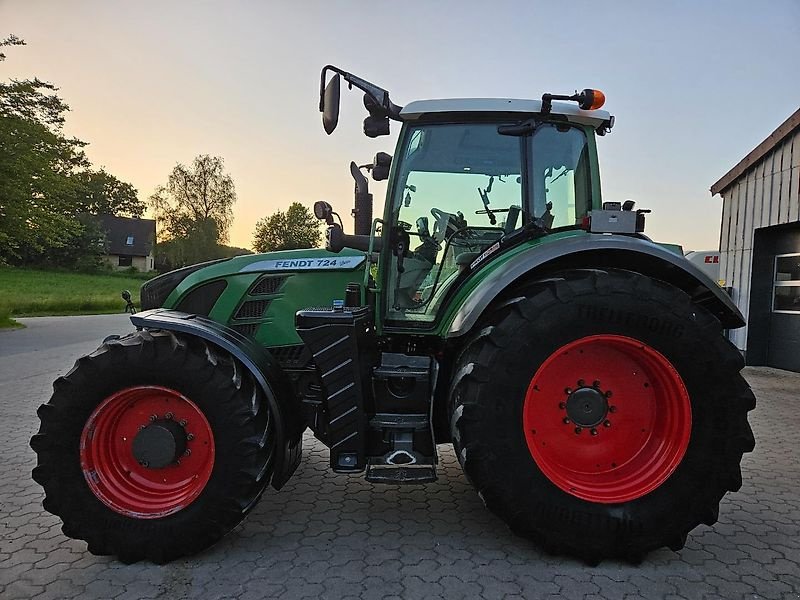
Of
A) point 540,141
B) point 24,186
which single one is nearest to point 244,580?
Result: point 540,141

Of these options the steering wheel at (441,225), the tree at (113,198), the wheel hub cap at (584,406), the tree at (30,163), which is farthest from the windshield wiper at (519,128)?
the tree at (113,198)

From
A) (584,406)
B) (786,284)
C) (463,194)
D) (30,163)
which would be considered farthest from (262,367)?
(30,163)

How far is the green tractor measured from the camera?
283cm

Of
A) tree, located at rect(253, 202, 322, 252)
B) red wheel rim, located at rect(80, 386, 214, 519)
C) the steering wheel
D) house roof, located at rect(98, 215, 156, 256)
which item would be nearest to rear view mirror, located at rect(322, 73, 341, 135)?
the steering wheel

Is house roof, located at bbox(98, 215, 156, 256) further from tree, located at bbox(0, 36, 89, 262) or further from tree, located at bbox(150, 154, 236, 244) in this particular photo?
tree, located at bbox(0, 36, 89, 262)

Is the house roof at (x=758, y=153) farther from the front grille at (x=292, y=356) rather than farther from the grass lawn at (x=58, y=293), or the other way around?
the grass lawn at (x=58, y=293)

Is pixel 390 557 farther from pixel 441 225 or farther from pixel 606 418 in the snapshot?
pixel 441 225

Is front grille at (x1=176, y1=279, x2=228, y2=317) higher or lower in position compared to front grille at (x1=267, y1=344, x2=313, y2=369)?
higher

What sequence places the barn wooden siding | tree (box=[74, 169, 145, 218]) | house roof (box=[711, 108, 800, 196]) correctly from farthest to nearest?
1. tree (box=[74, 169, 145, 218])
2. the barn wooden siding
3. house roof (box=[711, 108, 800, 196])

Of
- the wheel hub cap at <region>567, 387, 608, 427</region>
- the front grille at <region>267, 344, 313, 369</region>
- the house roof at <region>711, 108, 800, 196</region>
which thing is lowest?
the wheel hub cap at <region>567, 387, 608, 427</region>

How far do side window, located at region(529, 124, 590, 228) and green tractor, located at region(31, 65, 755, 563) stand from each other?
0.05 feet

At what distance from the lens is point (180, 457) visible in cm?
307

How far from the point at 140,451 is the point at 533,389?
2069 mm

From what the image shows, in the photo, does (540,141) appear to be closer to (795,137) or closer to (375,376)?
(375,376)
